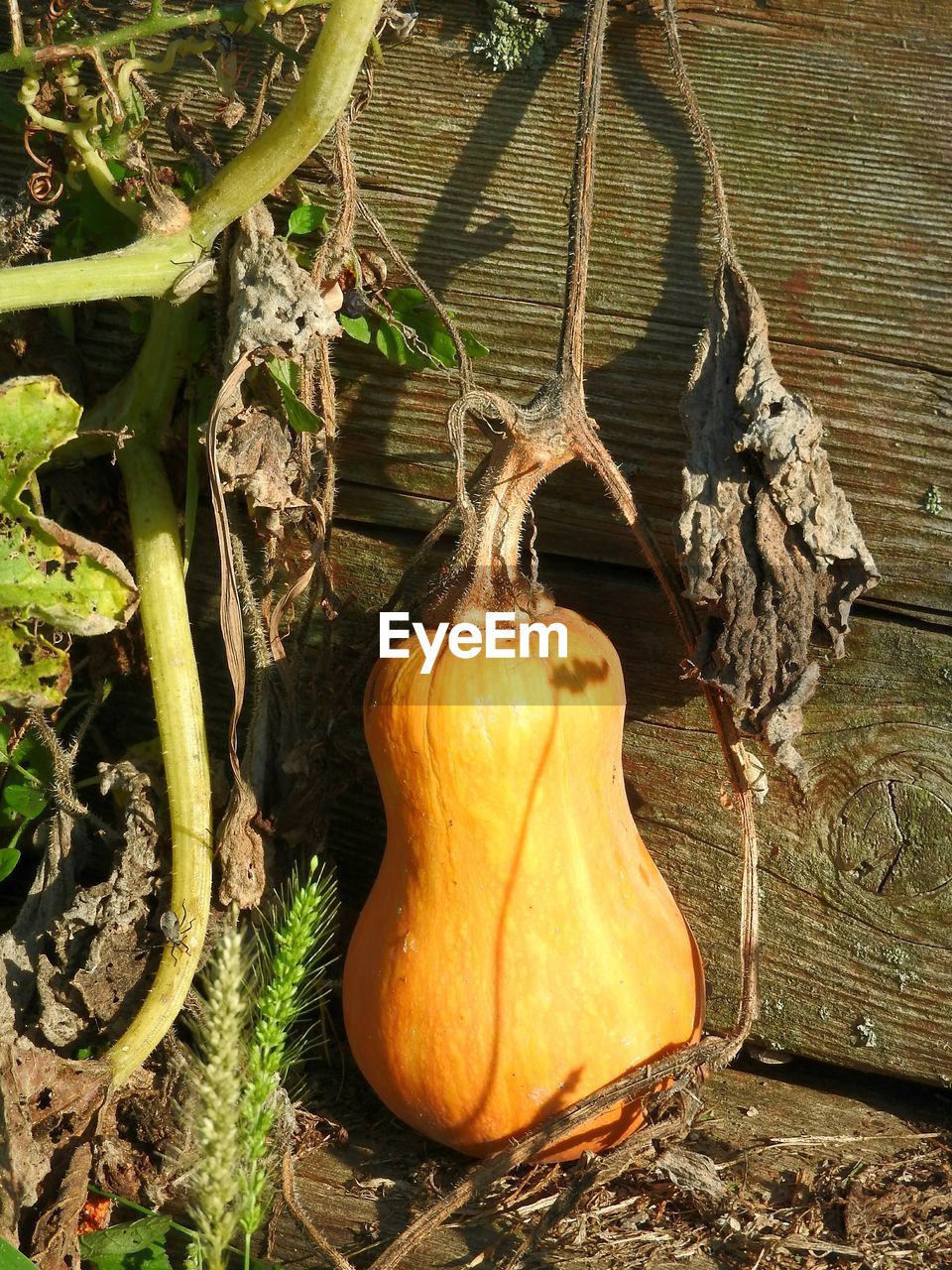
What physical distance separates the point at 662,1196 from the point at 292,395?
1.30 m

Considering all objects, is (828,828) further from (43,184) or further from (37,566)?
(43,184)

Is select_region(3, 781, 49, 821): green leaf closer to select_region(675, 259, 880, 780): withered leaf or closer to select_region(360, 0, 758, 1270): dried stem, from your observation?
select_region(360, 0, 758, 1270): dried stem

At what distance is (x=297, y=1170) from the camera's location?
1880mm

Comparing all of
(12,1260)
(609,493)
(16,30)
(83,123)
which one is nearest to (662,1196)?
(12,1260)

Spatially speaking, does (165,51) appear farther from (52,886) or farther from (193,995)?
(193,995)

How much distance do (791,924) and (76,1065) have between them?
1130 millimetres

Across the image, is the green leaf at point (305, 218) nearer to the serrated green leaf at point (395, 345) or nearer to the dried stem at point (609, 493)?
the serrated green leaf at point (395, 345)

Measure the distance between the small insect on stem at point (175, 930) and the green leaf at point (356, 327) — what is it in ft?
3.13

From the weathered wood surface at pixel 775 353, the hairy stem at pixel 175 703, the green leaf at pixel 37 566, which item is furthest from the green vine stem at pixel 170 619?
the weathered wood surface at pixel 775 353

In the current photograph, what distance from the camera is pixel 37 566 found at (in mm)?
1805

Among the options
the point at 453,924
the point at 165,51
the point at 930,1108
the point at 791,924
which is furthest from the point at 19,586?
the point at 930,1108

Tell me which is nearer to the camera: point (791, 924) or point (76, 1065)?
point (76, 1065)

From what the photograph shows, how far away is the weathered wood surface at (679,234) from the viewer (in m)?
1.93

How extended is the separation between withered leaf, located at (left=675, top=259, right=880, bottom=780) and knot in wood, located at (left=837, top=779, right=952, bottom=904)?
22 cm
